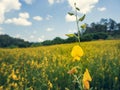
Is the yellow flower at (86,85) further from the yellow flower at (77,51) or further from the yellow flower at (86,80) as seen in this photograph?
the yellow flower at (77,51)

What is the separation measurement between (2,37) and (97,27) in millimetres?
16939

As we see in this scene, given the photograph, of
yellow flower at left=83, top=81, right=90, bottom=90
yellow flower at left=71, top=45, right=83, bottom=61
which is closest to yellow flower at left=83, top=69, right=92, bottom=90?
yellow flower at left=83, top=81, right=90, bottom=90

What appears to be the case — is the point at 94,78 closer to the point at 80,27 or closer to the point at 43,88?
the point at 43,88

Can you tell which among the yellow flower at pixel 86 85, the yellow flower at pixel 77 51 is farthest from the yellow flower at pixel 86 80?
the yellow flower at pixel 77 51

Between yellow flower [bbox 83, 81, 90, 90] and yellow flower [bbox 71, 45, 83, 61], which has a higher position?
Answer: yellow flower [bbox 71, 45, 83, 61]

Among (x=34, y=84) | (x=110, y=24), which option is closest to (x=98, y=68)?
(x=34, y=84)

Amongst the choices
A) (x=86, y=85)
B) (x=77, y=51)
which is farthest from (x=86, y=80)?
(x=77, y=51)

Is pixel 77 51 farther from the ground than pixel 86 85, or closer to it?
farther from the ground

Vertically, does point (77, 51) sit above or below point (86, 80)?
above

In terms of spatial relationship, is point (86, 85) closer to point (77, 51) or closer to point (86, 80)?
point (86, 80)

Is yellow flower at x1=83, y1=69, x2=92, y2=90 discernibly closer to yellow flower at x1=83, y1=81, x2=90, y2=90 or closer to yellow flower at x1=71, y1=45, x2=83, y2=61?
yellow flower at x1=83, y1=81, x2=90, y2=90

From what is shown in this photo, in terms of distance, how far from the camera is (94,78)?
5543 mm

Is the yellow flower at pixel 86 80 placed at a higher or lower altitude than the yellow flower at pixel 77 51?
lower

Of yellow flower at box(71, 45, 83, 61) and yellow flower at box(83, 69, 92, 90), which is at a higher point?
yellow flower at box(71, 45, 83, 61)
